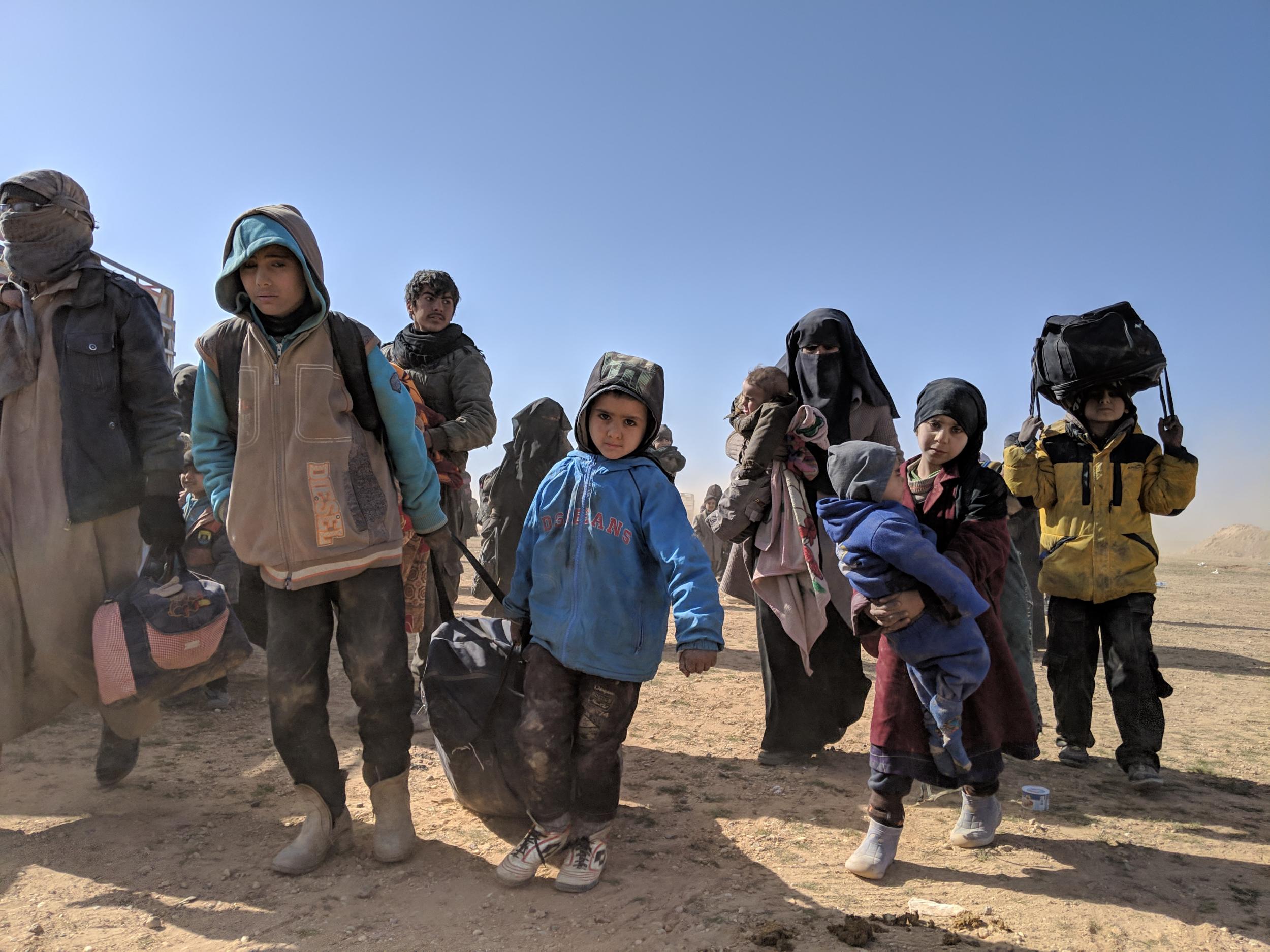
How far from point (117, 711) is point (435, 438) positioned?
189 cm

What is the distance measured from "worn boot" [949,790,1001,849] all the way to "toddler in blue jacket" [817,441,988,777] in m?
0.35

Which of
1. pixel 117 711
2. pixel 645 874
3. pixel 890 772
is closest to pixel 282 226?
pixel 117 711

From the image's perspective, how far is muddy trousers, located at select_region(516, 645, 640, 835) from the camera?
9.77 ft

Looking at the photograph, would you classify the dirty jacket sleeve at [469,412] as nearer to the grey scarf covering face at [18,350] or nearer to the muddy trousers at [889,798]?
the grey scarf covering face at [18,350]

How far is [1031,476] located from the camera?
4.38 meters

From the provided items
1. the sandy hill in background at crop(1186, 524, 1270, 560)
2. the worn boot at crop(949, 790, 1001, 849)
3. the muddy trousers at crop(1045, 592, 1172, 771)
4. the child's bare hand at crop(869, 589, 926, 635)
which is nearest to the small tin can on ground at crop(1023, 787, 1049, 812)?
the worn boot at crop(949, 790, 1001, 849)

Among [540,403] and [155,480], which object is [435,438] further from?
[540,403]

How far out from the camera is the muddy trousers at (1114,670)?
410 cm

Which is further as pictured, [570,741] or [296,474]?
[570,741]

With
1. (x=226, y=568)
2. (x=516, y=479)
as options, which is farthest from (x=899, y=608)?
(x=516, y=479)

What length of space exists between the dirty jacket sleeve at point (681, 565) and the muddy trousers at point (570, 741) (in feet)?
1.29

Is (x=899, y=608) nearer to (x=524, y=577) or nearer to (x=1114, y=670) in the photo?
(x=524, y=577)

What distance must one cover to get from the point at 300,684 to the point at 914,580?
217 centimetres

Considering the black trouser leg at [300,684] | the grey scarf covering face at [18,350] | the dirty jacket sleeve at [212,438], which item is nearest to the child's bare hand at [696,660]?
the black trouser leg at [300,684]
